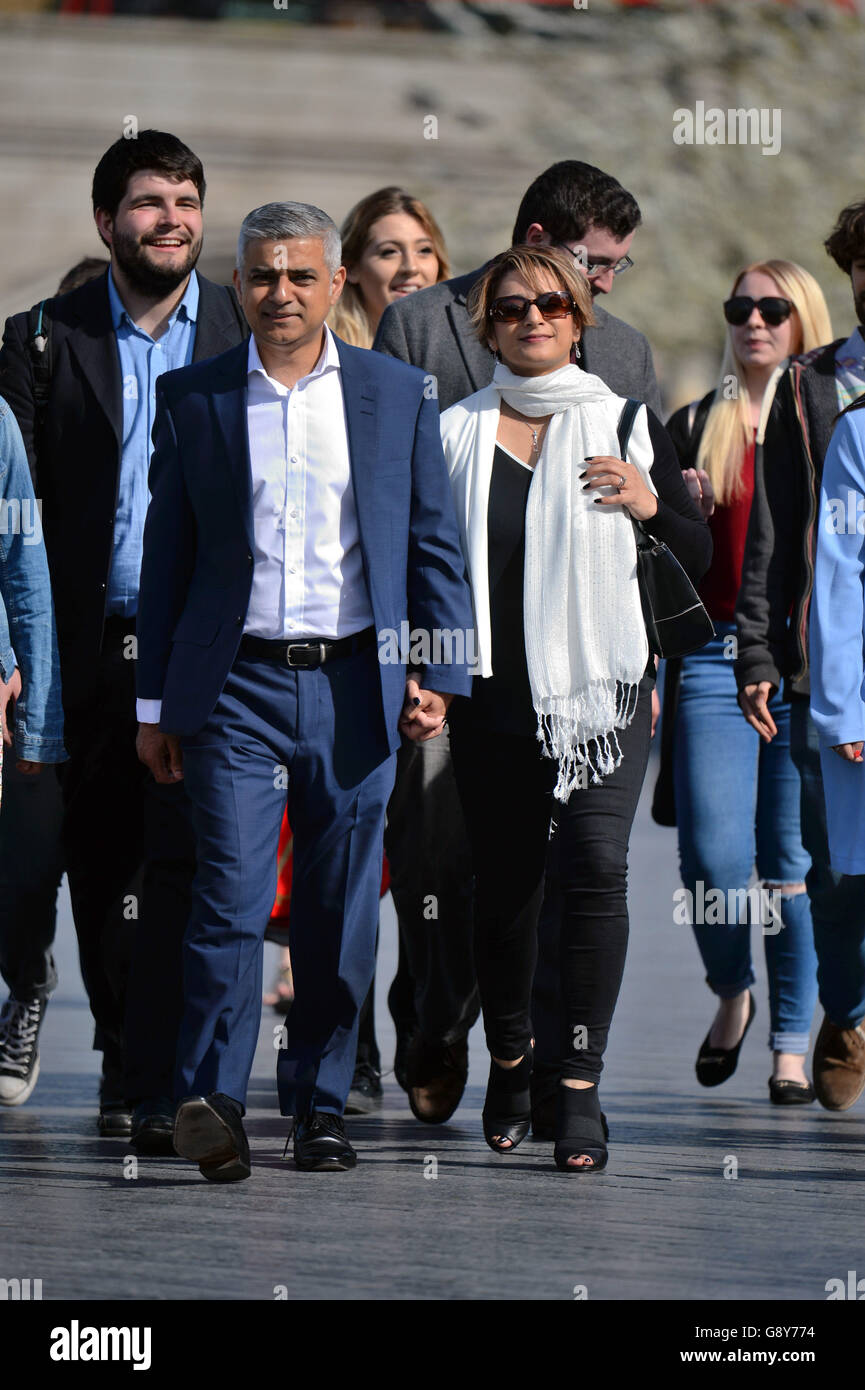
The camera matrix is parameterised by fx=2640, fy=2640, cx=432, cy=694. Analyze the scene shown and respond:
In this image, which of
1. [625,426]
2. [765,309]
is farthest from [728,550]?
[625,426]

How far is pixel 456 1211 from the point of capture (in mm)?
5066

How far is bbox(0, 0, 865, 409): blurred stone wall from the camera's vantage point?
3189cm

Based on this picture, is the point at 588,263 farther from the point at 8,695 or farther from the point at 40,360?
the point at 8,695

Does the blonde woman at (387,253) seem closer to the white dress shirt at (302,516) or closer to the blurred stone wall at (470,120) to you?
the white dress shirt at (302,516)

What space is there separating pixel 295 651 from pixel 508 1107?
3.89 ft

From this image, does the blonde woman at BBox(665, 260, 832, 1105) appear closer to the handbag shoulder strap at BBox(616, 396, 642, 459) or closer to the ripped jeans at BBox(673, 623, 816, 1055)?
the ripped jeans at BBox(673, 623, 816, 1055)

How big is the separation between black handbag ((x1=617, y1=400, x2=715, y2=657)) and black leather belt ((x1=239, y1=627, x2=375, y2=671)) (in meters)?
0.71

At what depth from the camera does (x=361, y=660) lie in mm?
5609

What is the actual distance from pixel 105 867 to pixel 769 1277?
248 centimetres

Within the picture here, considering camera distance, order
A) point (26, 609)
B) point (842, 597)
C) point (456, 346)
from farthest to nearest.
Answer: point (456, 346)
point (842, 597)
point (26, 609)

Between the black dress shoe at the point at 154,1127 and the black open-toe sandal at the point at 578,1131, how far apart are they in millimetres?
863

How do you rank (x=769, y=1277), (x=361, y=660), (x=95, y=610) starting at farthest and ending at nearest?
1. (x=95, y=610)
2. (x=361, y=660)
3. (x=769, y=1277)

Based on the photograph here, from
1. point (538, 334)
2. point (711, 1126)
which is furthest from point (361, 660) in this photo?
point (711, 1126)

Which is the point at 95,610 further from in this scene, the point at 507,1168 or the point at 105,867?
the point at 507,1168
